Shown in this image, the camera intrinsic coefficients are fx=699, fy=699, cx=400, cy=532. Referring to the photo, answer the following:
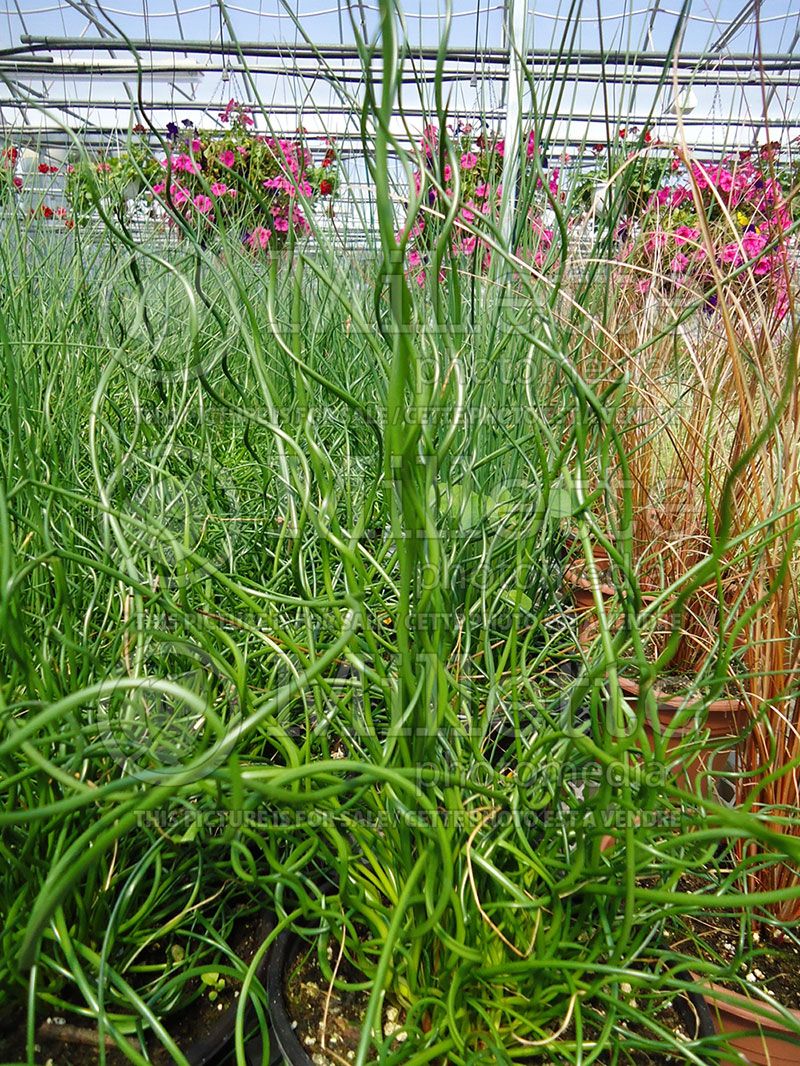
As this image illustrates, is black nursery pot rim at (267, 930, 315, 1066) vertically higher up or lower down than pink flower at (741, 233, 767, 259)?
lower down

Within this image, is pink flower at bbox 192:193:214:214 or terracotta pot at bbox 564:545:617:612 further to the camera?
terracotta pot at bbox 564:545:617:612

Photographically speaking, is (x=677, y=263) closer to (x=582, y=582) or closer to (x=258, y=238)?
(x=582, y=582)

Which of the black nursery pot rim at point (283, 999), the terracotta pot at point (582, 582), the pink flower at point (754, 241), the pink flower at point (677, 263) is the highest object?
the pink flower at point (754, 241)

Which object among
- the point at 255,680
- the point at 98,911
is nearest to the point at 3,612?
the point at 98,911

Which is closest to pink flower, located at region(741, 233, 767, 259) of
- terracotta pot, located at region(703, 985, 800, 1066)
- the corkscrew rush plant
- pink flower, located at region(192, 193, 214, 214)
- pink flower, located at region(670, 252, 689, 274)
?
pink flower, located at region(670, 252, 689, 274)

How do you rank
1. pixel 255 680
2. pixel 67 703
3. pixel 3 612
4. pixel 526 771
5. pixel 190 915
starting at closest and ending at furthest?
pixel 67 703, pixel 3 612, pixel 526 771, pixel 190 915, pixel 255 680

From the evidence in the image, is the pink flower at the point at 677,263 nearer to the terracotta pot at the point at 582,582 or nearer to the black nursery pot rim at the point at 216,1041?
the terracotta pot at the point at 582,582

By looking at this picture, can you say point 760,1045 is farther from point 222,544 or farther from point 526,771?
point 222,544

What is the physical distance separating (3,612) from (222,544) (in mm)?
451

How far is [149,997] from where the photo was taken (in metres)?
0.45

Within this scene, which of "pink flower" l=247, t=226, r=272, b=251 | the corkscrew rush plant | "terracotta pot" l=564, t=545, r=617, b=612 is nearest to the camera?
the corkscrew rush plant

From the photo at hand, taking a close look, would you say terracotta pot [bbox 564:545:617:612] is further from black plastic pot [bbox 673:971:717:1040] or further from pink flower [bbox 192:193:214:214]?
pink flower [bbox 192:193:214:214]

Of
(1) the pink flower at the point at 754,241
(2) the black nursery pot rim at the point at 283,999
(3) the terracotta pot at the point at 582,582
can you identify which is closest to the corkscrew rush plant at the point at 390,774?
(2) the black nursery pot rim at the point at 283,999

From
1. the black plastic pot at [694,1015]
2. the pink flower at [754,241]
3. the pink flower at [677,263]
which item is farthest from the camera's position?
the pink flower at [754,241]
